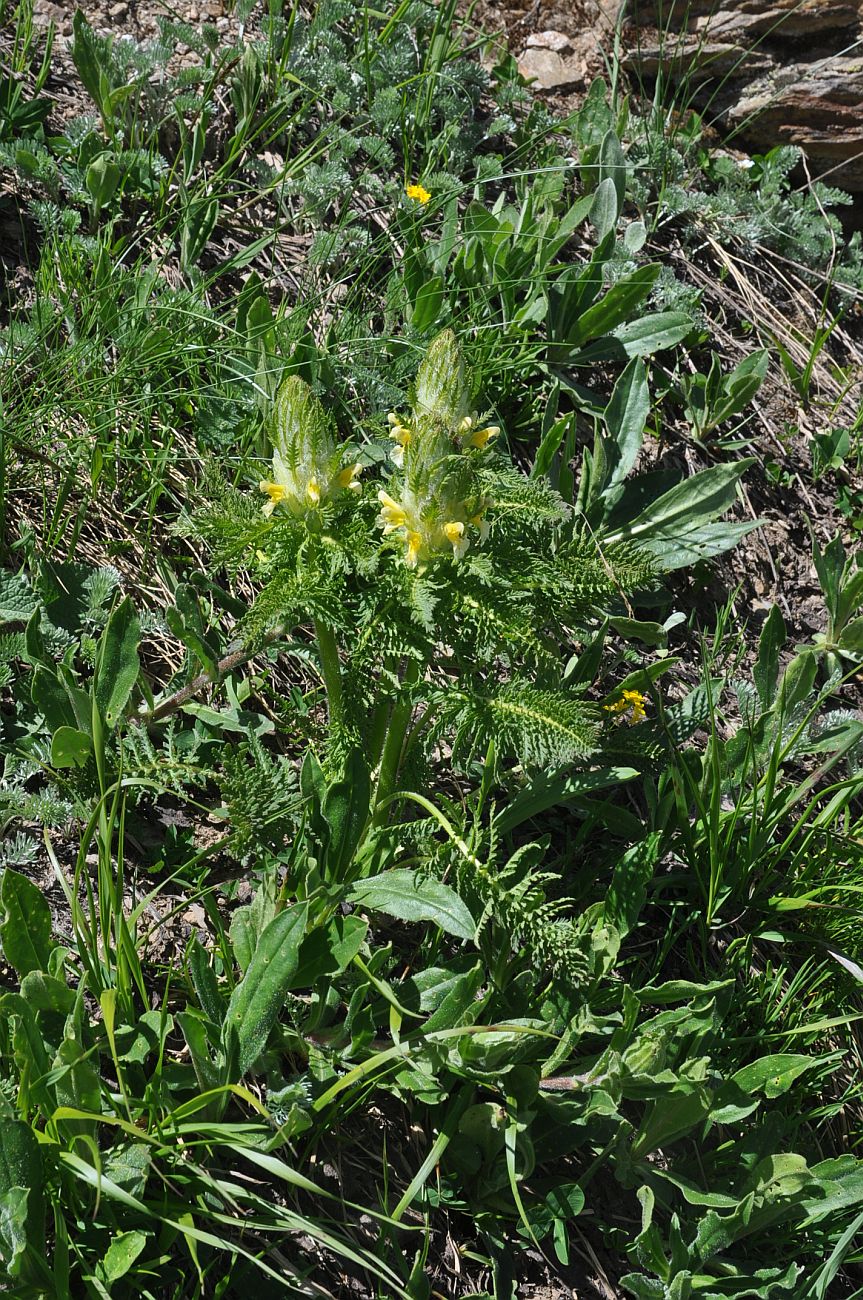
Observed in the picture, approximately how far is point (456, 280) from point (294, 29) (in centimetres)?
123

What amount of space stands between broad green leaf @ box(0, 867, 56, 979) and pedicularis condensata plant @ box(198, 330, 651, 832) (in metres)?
0.56

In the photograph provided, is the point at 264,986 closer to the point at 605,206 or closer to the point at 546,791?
the point at 546,791

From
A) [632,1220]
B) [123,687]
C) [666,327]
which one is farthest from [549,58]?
[632,1220]

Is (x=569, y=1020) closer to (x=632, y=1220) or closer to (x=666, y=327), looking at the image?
(x=632, y=1220)

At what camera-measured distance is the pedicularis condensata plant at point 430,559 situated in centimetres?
180

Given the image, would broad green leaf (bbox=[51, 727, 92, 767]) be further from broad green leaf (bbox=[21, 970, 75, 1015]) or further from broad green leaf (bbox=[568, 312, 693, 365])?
broad green leaf (bbox=[568, 312, 693, 365])

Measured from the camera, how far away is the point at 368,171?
339cm

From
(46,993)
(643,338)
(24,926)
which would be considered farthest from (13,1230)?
(643,338)

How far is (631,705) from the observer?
263 cm

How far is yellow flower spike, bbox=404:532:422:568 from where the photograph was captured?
5.97 ft

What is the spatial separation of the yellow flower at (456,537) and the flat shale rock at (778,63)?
321 centimetres

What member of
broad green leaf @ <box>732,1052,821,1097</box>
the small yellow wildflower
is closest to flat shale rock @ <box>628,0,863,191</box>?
the small yellow wildflower

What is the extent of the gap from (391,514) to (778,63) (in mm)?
3518

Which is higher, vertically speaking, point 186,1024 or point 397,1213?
point 186,1024
